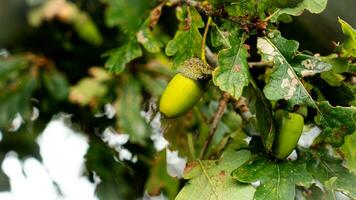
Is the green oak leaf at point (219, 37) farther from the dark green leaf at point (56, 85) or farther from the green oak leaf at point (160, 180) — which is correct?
the dark green leaf at point (56, 85)

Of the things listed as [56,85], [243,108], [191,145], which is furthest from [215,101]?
[56,85]

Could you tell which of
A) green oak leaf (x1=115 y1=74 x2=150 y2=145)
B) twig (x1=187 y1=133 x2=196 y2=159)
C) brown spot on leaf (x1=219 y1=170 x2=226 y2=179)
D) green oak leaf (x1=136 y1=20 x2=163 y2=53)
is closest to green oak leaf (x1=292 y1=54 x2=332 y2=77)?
brown spot on leaf (x1=219 y1=170 x2=226 y2=179)

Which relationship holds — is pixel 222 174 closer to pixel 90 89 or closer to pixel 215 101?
pixel 215 101

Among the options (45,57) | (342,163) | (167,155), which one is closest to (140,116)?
(167,155)

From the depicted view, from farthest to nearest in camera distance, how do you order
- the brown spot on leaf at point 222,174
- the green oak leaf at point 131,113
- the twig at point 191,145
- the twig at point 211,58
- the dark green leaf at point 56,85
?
the dark green leaf at point 56,85 → the green oak leaf at point 131,113 → the twig at point 191,145 → the twig at point 211,58 → the brown spot on leaf at point 222,174

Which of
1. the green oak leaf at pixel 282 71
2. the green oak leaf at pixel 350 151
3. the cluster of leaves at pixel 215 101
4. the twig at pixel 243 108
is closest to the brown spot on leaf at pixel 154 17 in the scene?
the cluster of leaves at pixel 215 101

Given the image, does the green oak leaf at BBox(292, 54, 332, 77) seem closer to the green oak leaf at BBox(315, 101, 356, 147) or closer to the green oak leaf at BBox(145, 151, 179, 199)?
the green oak leaf at BBox(315, 101, 356, 147)

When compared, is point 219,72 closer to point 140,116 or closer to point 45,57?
point 140,116
